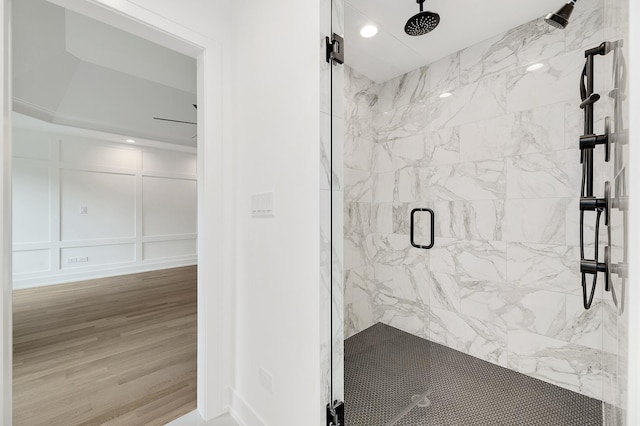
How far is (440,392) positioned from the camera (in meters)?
1.75

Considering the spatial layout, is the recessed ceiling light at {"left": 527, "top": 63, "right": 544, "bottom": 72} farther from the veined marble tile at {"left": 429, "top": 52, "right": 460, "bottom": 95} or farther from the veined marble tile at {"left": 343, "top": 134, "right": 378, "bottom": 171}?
the veined marble tile at {"left": 343, "top": 134, "right": 378, "bottom": 171}

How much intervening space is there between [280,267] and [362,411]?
3.51 feet

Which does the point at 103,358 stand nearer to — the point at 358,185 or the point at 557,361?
the point at 358,185

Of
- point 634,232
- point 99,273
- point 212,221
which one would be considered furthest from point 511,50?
point 99,273

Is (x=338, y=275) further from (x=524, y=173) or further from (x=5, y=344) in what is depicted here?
(x=524, y=173)

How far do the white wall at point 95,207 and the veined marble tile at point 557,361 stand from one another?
6.47 meters

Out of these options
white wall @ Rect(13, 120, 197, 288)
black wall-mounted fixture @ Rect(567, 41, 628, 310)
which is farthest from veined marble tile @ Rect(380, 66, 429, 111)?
white wall @ Rect(13, 120, 197, 288)

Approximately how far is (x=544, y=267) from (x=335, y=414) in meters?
1.78

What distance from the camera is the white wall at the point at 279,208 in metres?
1.14

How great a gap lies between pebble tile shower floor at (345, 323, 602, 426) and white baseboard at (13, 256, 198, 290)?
5.40 m

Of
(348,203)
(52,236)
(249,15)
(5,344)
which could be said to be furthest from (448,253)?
(52,236)

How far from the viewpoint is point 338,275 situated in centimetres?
120

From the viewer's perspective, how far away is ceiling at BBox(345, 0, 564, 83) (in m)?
1.77

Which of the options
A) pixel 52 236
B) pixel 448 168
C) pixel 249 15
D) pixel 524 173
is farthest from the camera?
pixel 52 236
